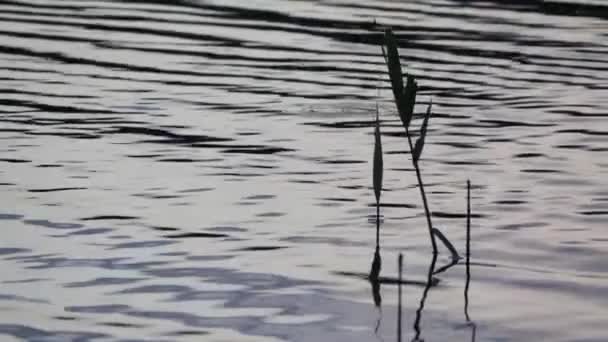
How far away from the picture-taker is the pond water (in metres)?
5.68

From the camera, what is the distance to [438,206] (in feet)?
24.9

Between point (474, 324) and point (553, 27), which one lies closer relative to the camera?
point (474, 324)

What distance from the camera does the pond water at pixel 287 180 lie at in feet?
18.6

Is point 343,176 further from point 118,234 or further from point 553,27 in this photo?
point 553,27

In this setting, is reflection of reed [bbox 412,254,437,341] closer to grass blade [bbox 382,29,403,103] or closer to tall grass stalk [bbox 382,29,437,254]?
tall grass stalk [bbox 382,29,437,254]

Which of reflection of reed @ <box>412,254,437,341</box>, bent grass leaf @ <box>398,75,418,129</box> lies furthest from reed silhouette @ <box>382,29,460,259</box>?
reflection of reed @ <box>412,254,437,341</box>

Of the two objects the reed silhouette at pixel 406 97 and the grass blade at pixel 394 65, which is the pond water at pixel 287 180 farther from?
the grass blade at pixel 394 65

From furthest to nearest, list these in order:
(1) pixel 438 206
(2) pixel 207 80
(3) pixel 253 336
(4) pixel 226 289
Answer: (2) pixel 207 80 < (1) pixel 438 206 < (4) pixel 226 289 < (3) pixel 253 336

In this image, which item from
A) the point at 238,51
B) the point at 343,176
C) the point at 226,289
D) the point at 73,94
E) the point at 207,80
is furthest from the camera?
the point at 238,51

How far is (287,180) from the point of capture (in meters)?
8.24

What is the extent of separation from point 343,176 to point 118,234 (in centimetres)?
191

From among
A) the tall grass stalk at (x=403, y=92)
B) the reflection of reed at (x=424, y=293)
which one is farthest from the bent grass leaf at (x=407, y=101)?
the reflection of reed at (x=424, y=293)

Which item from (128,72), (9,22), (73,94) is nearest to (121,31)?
(9,22)

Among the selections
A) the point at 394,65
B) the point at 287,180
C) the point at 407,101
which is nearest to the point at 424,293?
the point at 407,101
